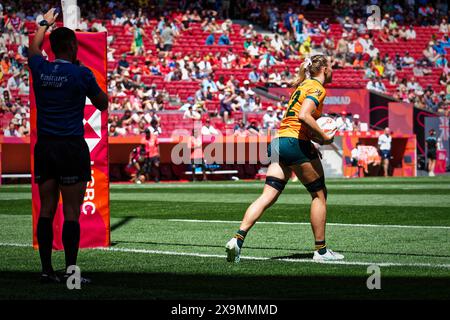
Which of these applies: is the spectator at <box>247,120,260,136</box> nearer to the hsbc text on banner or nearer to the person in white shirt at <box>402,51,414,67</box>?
the person in white shirt at <box>402,51,414,67</box>

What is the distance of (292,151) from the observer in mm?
10273

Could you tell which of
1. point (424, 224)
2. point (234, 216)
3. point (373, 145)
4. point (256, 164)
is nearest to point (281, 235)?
point (424, 224)

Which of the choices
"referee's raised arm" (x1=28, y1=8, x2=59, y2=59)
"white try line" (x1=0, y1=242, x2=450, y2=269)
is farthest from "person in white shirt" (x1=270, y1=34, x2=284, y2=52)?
"referee's raised arm" (x1=28, y1=8, x2=59, y2=59)

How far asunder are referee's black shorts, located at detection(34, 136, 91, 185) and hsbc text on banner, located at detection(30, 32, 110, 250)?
305cm

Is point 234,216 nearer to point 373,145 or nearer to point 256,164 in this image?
point 256,164

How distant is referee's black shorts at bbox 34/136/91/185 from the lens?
856cm

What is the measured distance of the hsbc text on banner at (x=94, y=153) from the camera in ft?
38.4

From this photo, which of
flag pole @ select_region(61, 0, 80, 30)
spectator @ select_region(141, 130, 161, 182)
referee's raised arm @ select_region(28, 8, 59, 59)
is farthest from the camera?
spectator @ select_region(141, 130, 161, 182)

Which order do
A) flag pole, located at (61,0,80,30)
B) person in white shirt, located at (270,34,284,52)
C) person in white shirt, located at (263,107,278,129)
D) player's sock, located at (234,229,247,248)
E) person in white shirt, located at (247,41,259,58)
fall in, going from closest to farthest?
1. player's sock, located at (234,229,247,248)
2. flag pole, located at (61,0,80,30)
3. person in white shirt, located at (263,107,278,129)
4. person in white shirt, located at (247,41,259,58)
5. person in white shirt, located at (270,34,284,52)

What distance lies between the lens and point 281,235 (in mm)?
13477

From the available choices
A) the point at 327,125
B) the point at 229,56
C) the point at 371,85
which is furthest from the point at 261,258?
the point at 371,85

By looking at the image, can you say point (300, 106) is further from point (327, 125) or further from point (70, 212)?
point (70, 212)

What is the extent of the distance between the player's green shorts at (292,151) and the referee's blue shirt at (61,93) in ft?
7.86

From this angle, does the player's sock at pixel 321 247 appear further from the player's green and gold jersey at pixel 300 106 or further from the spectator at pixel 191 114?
the spectator at pixel 191 114
